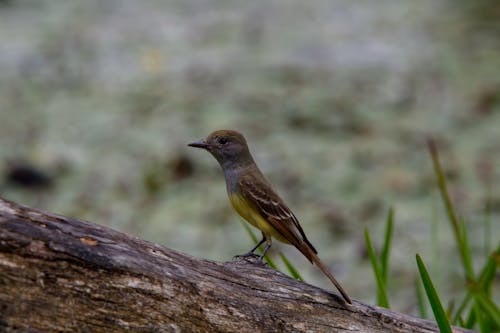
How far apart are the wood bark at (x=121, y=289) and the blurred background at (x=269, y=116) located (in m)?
2.70

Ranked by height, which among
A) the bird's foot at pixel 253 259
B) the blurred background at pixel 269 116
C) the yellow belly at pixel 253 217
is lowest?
the bird's foot at pixel 253 259

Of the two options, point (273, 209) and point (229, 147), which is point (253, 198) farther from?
point (229, 147)

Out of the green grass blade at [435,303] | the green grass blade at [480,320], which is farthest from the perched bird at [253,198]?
the green grass blade at [480,320]

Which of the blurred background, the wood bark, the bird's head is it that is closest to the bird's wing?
the bird's head

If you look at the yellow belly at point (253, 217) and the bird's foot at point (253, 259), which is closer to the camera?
the bird's foot at point (253, 259)

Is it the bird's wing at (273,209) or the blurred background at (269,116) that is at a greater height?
the blurred background at (269,116)

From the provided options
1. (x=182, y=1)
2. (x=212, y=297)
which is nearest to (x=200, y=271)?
(x=212, y=297)

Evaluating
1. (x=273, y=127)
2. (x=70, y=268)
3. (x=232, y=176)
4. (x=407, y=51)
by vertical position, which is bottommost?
(x=70, y=268)

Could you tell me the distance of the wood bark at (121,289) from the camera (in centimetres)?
335

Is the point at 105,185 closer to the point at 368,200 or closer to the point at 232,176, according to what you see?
the point at 368,200

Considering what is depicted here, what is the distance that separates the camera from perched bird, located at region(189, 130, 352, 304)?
473cm

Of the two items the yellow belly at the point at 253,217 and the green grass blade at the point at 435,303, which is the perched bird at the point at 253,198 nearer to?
the yellow belly at the point at 253,217

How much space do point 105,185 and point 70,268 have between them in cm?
443

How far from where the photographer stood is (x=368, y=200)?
→ 7.68 metres
